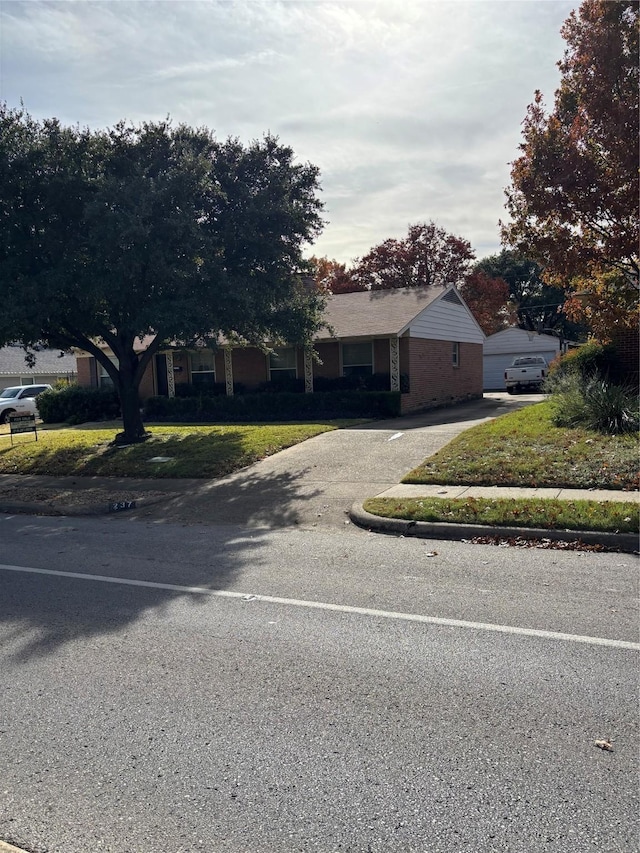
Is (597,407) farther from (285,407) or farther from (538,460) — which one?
(285,407)

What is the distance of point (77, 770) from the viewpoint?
3.40 meters

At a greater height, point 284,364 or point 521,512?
point 284,364

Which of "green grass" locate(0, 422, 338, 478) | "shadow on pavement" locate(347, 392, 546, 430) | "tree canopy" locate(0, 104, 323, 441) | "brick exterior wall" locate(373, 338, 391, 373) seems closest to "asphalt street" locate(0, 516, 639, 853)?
"green grass" locate(0, 422, 338, 478)

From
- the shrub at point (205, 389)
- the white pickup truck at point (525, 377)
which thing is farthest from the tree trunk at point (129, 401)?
the white pickup truck at point (525, 377)

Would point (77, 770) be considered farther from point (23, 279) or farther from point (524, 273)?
point (524, 273)

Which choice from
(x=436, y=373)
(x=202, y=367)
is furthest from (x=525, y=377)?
(x=202, y=367)

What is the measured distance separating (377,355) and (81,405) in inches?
442

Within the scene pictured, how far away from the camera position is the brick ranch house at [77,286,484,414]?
23562 mm

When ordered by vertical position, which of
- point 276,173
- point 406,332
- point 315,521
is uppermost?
point 276,173

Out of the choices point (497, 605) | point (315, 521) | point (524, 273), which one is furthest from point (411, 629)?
point (524, 273)

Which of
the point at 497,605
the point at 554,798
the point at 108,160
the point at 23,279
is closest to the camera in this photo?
the point at 554,798

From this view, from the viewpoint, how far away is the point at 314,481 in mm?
12125

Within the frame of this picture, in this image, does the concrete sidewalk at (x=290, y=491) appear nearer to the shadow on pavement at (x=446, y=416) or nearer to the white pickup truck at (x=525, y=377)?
the shadow on pavement at (x=446, y=416)

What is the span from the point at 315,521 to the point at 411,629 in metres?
4.43
